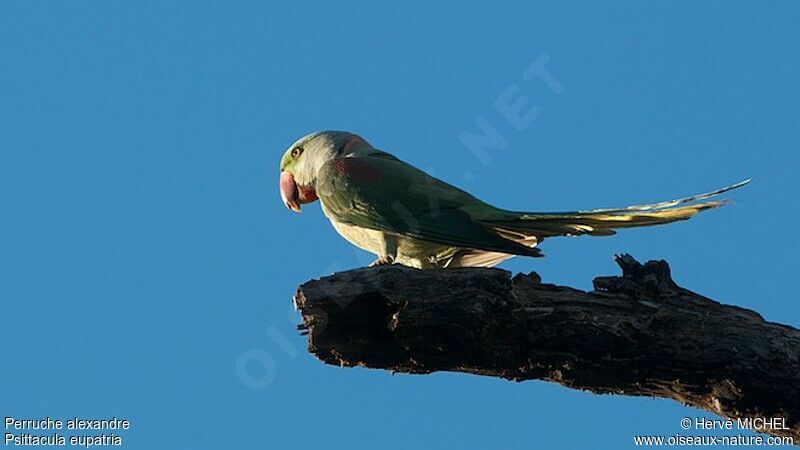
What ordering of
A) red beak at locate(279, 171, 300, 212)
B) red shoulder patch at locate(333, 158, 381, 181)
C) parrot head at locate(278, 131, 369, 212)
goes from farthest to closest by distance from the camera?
red beak at locate(279, 171, 300, 212) → parrot head at locate(278, 131, 369, 212) → red shoulder patch at locate(333, 158, 381, 181)

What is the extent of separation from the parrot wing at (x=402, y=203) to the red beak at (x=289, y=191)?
996mm

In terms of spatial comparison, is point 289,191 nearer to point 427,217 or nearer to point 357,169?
point 357,169

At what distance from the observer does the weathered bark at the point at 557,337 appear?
15.1 ft

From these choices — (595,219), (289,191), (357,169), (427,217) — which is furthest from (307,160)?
(595,219)

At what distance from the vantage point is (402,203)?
669 cm

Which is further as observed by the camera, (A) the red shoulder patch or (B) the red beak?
(B) the red beak

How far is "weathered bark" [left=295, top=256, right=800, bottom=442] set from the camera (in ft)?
15.1

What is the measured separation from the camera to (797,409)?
4664 millimetres

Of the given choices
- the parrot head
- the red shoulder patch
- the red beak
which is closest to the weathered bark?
the red shoulder patch

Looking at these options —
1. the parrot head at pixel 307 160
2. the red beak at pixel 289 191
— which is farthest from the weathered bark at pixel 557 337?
the red beak at pixel 289 191

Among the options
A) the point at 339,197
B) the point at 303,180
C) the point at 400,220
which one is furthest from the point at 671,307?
the point at 303,180

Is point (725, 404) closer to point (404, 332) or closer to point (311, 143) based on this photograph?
point (404, 332)

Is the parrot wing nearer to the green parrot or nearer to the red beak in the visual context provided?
the green parrot

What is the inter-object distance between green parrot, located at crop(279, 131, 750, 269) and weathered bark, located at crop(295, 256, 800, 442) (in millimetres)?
917
